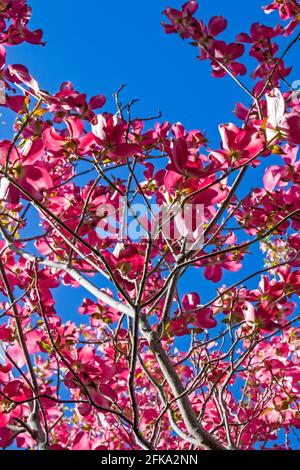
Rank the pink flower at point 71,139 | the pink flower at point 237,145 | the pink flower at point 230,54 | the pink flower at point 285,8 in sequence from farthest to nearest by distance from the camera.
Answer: the pink flower at point 285,8 → the pink flower at point 230,54 → the pink flower at point 71,139 → the pink flower at point 237,145

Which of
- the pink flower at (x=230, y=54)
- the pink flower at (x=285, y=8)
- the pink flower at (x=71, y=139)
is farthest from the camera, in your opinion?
the pink flower at (x=285, y=8)

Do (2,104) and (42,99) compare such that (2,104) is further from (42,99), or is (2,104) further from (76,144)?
(76,144)

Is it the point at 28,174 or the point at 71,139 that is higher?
the point at 71,139

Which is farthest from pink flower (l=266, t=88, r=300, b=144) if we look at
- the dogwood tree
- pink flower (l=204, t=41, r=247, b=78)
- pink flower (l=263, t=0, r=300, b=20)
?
pink flower (l=263, t=0, r=300, b=20)

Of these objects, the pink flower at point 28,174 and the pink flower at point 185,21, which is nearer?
the pink flower at point 28,174

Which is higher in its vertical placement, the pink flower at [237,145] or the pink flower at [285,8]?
the pink flower at [285,8]

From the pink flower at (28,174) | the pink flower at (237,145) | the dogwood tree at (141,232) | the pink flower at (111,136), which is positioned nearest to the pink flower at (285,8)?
the dogwood tree at (141,232)

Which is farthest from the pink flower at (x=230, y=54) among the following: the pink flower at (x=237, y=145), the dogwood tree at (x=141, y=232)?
the pink flower at (x=237, y=145)

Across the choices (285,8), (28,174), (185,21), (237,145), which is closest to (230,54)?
(185,21)

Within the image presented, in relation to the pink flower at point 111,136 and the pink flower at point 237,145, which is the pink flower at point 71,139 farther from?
the pink flower at point 237,145

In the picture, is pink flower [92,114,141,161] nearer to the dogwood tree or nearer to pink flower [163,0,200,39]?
the dogwood tree

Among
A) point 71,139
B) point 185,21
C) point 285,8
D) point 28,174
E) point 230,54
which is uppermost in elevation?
point 285,8

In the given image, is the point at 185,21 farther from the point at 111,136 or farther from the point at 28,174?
the point at 28,174

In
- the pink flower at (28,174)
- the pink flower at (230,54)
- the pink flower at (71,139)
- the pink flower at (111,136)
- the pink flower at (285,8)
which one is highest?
the pink flower at (285,8)
